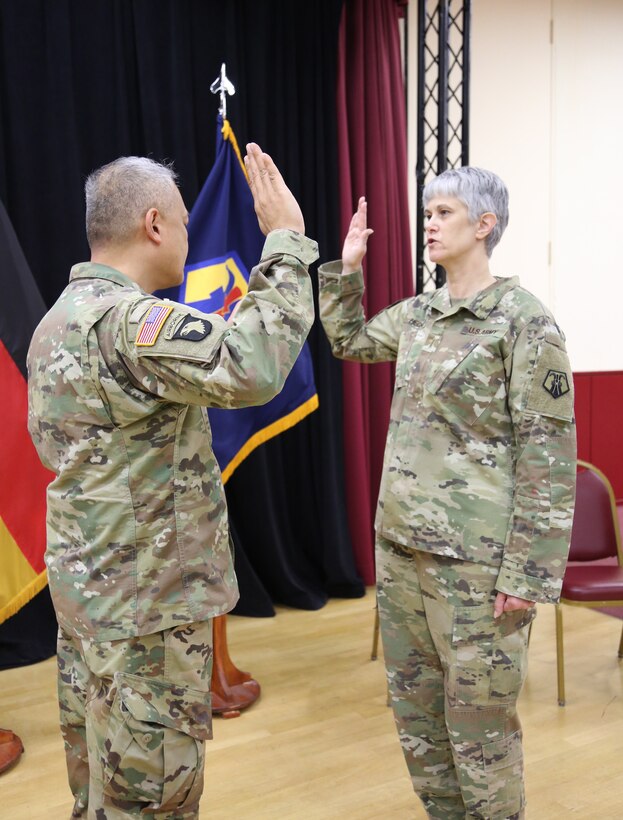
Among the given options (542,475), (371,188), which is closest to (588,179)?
(371,188)

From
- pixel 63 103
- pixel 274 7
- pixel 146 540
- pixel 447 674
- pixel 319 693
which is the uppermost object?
pixel 274 7

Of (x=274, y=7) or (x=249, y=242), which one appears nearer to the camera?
(x=249, y=242)

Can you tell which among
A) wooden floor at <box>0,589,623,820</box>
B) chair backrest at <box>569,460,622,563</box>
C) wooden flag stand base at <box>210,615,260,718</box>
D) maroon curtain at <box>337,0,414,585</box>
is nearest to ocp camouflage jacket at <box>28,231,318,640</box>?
wooden floor at <box>0,589,623,820</box>

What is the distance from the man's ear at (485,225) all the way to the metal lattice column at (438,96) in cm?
206

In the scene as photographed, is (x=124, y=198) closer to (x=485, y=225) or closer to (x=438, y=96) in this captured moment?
(x=485, y=225)

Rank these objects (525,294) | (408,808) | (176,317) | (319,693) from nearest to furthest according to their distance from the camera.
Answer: (176,317)
(525,294)
(408,808)
(319,693)

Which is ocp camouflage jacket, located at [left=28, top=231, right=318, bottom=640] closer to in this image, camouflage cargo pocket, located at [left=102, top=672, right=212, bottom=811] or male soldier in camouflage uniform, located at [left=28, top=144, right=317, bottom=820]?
male soldier in camouflage uniform, located at [left=28, top=144, right=317, bottom=820]

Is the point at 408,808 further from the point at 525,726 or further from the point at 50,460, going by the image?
the point at 50,460

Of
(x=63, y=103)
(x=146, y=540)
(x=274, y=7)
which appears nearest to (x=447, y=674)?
(x=146, y=540)

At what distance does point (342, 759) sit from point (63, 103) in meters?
2.67

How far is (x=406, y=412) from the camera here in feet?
6.25

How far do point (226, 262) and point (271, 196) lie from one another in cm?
157

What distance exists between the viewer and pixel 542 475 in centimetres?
171

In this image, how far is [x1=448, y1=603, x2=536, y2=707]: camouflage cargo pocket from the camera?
5.74 ft
